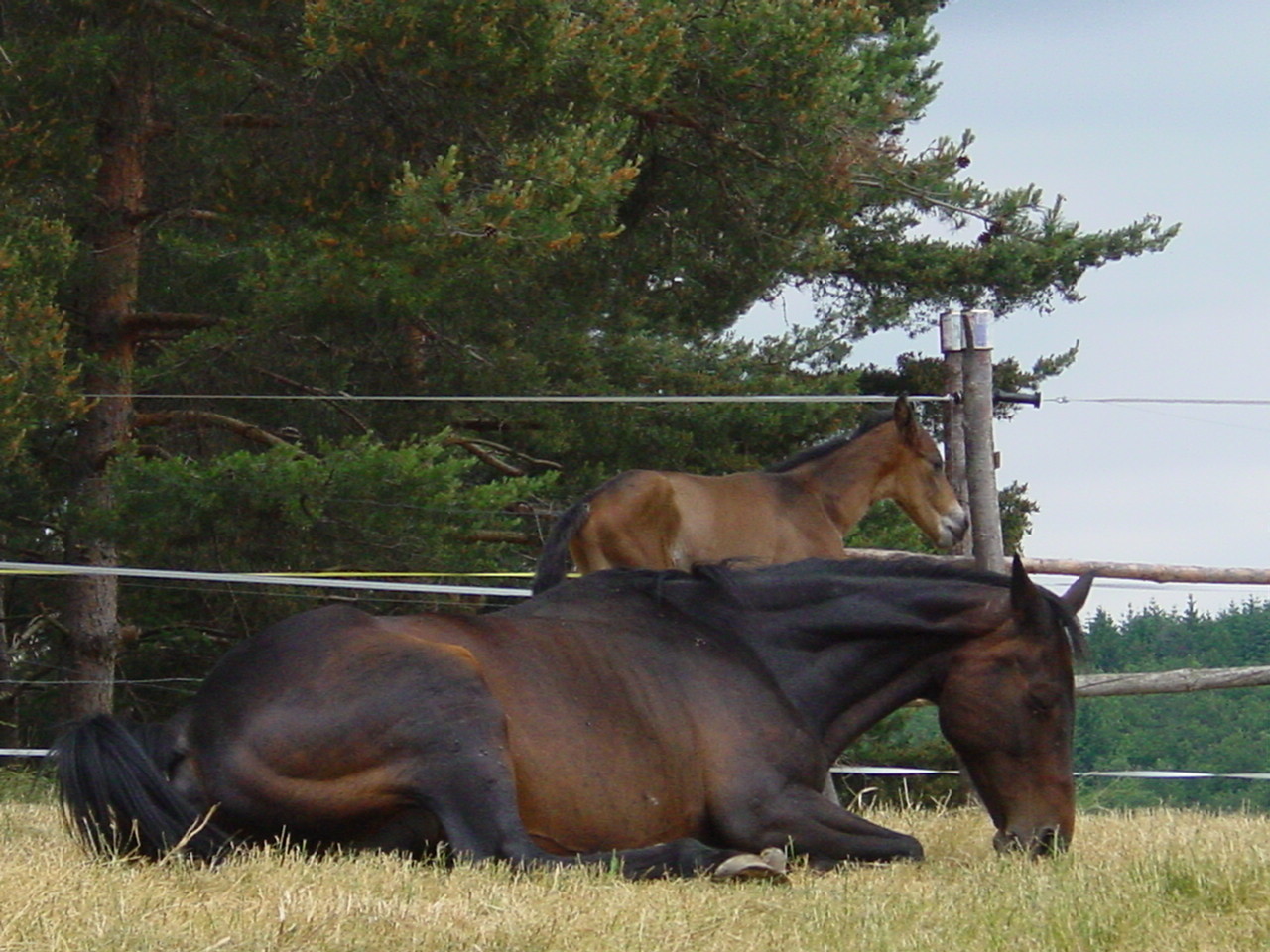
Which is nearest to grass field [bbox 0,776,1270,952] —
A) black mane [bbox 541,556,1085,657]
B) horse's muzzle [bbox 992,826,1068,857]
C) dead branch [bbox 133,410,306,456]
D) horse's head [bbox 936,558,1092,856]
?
horse's muzzle [bbox 992,826,1068,857]

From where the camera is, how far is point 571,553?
27.9 feet

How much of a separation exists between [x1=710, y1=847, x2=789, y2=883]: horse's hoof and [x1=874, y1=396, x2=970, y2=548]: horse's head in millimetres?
5570

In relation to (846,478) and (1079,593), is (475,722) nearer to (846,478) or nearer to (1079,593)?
(1079,593)

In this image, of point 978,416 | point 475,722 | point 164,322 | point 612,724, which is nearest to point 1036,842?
point 612,724

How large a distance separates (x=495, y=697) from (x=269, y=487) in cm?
679

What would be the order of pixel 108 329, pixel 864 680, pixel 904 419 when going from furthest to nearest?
1. pixel 108 329
2. pixel 904 419
3. pixel 864 680

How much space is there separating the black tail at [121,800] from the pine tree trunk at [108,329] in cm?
848

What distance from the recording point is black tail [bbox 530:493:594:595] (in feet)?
22.5

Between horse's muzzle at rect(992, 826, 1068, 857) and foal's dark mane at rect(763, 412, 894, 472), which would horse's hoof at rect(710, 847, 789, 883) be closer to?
horse's muzzle at rect(992, 826, 1068, 857)

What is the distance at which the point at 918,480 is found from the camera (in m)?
10.1

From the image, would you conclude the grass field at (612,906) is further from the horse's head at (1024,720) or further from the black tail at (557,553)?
the black tail at (557,553)

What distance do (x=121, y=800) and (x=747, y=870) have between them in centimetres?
170

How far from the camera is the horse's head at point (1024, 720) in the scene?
17.4ft

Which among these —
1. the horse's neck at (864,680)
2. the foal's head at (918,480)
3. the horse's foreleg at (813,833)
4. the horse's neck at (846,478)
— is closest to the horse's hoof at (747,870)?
the horse's foreleg at (813,833)
